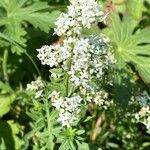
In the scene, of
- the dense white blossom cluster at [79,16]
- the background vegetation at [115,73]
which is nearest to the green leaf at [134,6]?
the background vegetation at [115,73]

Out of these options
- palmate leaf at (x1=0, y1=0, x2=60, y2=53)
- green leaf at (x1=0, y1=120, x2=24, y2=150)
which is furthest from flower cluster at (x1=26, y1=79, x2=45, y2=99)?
green leaf at (x1=0, y1=120, x2=24, y2=150)

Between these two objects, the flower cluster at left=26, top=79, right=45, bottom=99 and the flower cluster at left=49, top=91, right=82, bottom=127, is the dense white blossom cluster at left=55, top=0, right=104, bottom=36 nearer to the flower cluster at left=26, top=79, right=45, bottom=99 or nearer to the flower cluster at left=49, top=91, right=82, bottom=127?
the flower cluster at left=49, top=91, right=82, bottom=127

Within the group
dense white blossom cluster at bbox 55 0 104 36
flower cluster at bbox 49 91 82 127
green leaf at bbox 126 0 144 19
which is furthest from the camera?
green leaf at bbox 126 0 144 19

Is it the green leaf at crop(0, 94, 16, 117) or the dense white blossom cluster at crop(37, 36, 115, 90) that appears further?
the green leaf at crop(0, 94, 16, 117)

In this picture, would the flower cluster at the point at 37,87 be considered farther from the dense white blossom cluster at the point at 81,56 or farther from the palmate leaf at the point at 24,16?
the palmate leaf at the point at 24,16

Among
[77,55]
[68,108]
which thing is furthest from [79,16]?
[68,108]

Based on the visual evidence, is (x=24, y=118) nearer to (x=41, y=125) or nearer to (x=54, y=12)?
(x=54, y=12)

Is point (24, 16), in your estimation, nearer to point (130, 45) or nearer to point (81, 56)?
point (130, 45)
